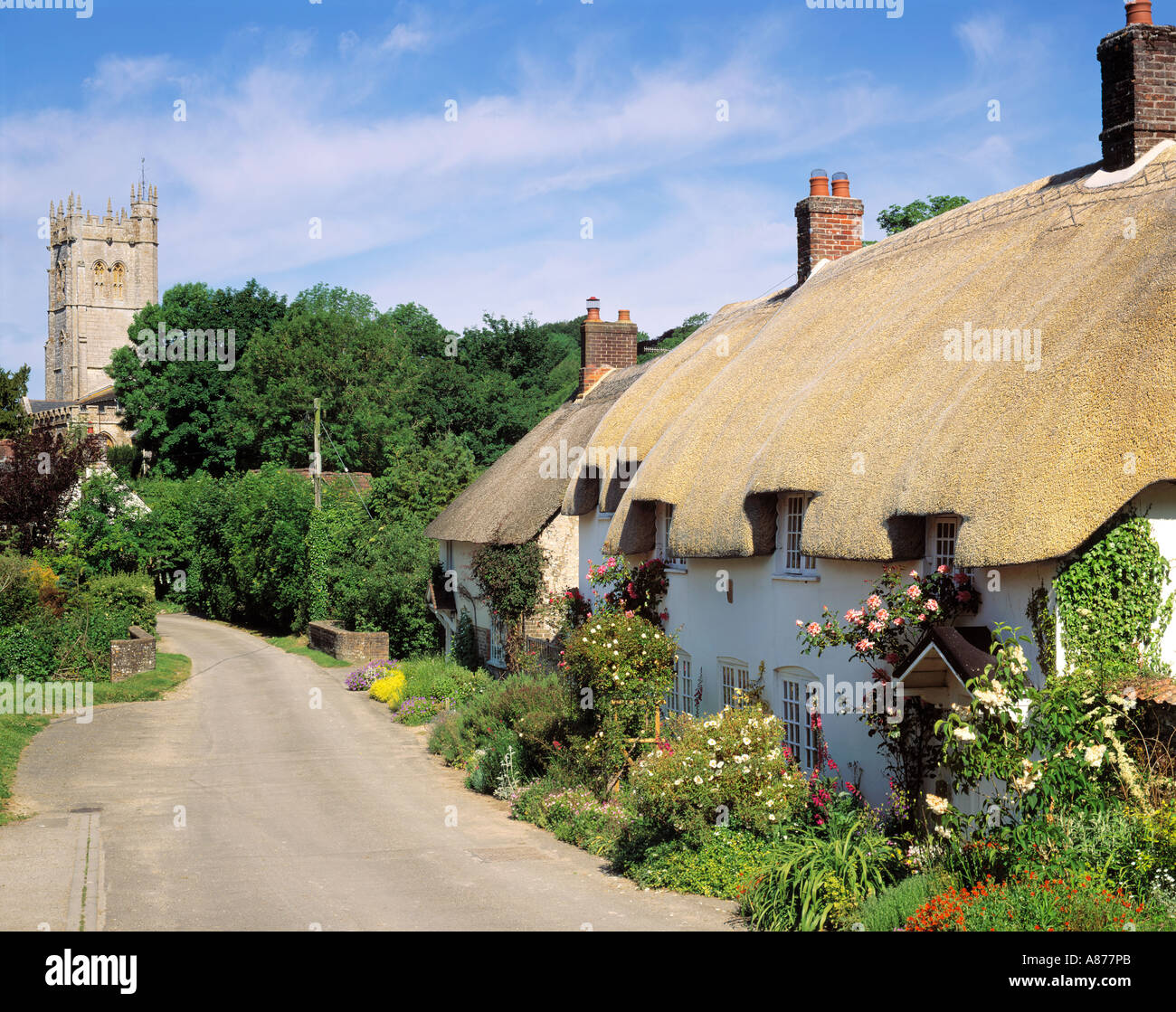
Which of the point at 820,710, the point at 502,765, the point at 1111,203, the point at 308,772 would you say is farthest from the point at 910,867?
the point at 308,772

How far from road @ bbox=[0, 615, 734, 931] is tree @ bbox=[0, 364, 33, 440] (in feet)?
104

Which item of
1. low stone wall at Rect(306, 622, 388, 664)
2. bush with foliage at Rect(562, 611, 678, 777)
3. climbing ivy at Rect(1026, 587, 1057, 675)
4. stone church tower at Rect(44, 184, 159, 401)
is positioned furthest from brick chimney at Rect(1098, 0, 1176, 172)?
stone church tower at Rect(44, 184, 159, 401)

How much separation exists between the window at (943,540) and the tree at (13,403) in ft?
159

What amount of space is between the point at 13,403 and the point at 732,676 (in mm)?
48766

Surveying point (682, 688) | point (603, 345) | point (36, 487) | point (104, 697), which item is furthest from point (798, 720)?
point (36, 487)

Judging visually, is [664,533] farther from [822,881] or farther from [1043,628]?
[1043,628]

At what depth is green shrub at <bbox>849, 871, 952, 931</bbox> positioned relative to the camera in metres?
9.10

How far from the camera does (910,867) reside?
10305mm

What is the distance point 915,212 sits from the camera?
34500mm

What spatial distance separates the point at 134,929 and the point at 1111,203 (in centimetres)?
1269

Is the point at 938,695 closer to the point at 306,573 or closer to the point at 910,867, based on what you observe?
the point at 910,867

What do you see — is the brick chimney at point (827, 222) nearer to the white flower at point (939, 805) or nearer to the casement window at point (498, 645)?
→ the casement window at point (498, 645)

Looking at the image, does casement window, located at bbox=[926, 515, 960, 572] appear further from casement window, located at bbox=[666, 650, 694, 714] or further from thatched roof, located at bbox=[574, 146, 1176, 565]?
casement window, located at bbox=[666, 650, 694, 714]

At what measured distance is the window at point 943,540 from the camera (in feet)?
35.4
